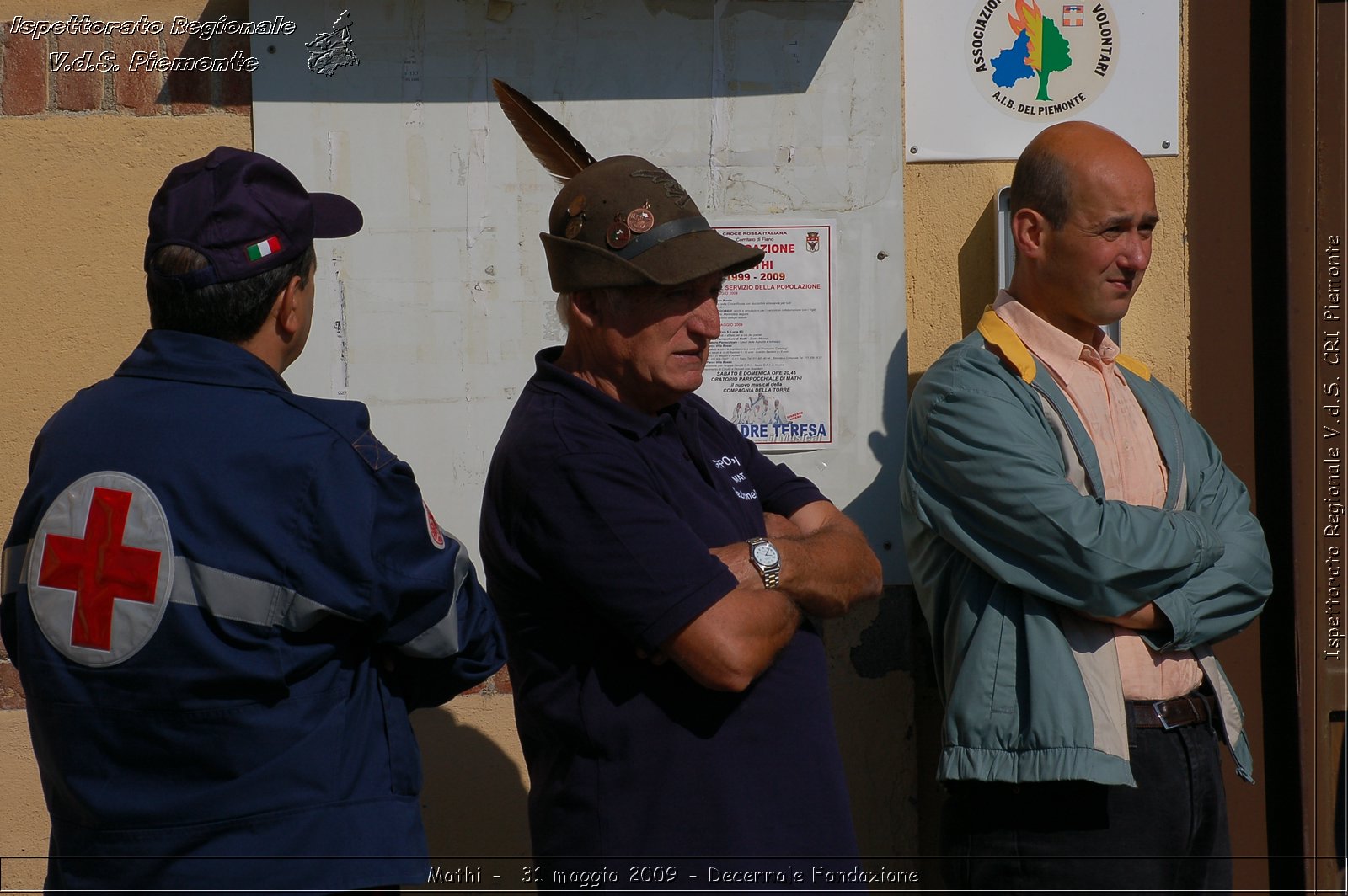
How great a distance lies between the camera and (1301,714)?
3.44 meters

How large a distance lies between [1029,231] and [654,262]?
1110 millimetres

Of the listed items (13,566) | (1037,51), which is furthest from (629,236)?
(1037,51)

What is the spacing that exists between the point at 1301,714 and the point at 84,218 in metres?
3.70

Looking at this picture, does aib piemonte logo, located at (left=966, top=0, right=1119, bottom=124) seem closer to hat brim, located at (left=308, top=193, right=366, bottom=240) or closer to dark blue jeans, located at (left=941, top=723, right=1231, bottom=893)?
dark blue jeans, located at (left=941, top=723, right=1231, bottom=893)

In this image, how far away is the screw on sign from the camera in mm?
1916

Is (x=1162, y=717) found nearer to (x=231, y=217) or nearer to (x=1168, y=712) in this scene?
→ (x=1168, y=712)

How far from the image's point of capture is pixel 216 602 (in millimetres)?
1911

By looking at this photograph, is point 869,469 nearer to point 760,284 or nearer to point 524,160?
point 760,284

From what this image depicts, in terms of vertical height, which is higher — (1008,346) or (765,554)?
(1008,346)

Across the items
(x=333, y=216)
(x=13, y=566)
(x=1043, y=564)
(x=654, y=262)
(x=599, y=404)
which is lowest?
(x=1043, y=564)

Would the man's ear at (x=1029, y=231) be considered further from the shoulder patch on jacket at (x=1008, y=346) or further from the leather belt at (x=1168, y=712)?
the leather belt at (x=1168, y=712)

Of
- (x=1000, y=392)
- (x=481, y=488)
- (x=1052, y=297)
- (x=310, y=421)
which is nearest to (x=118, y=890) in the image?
(x=310, y=421)

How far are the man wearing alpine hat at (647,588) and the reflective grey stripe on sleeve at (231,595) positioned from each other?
18.3 inches

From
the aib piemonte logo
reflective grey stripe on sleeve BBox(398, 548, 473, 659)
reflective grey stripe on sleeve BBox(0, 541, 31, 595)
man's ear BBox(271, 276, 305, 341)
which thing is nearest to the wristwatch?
reflective grey stripe on sleeve BBox(398, 548, 473, 659)
